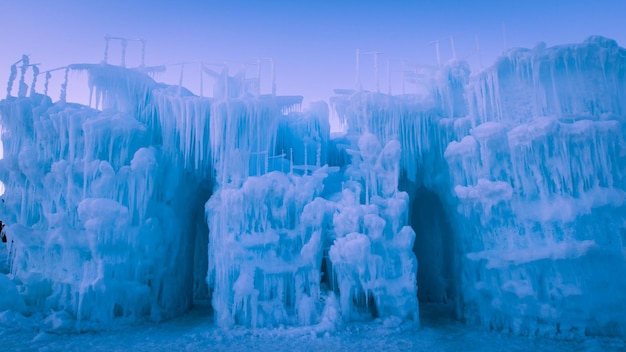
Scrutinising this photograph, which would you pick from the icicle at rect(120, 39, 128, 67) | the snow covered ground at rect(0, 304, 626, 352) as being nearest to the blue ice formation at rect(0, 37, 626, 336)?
the snow covered ground at rect(0, 304, 626, 352)

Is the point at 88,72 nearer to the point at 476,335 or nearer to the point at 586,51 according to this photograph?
the point at 476,335

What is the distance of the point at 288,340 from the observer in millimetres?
12180

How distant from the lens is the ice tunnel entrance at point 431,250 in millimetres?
19797

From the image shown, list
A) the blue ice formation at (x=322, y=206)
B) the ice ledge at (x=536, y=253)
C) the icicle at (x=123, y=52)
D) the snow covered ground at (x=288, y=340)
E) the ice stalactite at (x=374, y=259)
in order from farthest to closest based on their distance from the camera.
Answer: the icicle at (x=123, y=52), the ice stalactite at (x=374, y=259), the blue ice formation at (x=322, y=206), the ice ledge at (x=536, y=253), the snow covered ground at (x=288, y=340)

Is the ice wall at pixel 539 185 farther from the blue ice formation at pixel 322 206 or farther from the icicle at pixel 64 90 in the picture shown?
the icicle at pixel 64 90

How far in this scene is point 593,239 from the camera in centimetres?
1233

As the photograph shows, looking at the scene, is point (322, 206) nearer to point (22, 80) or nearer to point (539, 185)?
point (539, 185)

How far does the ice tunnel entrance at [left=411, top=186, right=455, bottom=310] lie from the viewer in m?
19.8

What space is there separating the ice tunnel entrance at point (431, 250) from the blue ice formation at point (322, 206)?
3918 millimetres

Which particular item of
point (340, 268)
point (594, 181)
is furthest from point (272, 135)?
point (594, 181)

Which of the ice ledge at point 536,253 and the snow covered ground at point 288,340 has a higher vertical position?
the ice ledge at point 536,253

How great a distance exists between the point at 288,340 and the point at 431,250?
10.7m

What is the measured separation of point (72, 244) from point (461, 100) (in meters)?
15.8

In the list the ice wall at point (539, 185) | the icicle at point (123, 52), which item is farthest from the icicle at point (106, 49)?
the ice wall at point (539, 185)
